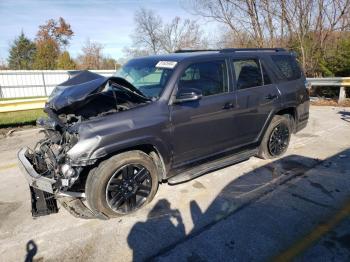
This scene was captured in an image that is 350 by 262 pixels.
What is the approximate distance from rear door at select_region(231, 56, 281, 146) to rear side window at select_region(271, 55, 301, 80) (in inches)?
16.5

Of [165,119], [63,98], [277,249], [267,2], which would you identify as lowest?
[277,249]

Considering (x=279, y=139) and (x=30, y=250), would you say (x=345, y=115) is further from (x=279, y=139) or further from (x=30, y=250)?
(x=30, y=250)

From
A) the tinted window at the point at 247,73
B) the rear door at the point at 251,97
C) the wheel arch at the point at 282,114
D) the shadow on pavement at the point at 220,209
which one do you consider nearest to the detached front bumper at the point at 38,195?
the shadow on pavement at the point at 220,209

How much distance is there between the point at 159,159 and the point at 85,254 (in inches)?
57.3

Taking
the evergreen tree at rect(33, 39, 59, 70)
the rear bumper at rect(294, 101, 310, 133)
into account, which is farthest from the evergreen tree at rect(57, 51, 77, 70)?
the rear bumper at rect(294, 101, 310, 133)

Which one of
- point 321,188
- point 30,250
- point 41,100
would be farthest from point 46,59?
point 321,188

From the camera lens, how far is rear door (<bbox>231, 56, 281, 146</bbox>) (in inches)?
185

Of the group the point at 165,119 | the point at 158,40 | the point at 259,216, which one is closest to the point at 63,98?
the point at 165,119

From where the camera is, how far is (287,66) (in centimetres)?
573

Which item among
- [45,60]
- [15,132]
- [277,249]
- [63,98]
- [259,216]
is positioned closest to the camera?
[277,249]

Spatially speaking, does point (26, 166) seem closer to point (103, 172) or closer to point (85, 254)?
point (103, 172)

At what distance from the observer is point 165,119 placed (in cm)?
385

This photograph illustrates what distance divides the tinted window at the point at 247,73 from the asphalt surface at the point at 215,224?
4.75 ft

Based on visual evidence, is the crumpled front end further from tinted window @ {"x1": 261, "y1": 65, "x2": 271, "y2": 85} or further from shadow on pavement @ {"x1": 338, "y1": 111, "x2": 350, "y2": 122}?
shadow on pavement @ {"x1": 338, "y1": 111, "x2": 350, "y2": 122}
